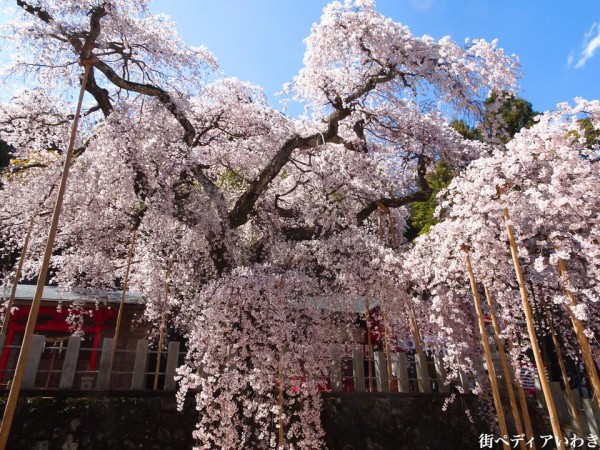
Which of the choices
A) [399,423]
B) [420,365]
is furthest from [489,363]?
[420,365]

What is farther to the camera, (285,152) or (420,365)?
(285,152)

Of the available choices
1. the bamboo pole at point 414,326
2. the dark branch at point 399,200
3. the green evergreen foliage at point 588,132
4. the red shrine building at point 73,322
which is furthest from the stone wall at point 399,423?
the red shrine building at point 73,322

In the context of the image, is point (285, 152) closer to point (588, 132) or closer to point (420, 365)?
point (588, 132)

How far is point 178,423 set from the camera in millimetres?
6004

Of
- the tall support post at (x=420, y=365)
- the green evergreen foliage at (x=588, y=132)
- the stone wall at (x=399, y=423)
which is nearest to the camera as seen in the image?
the green evergreen foliage at (x=588, y=132)

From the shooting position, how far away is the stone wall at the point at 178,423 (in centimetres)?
554

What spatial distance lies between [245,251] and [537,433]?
674 centimetres

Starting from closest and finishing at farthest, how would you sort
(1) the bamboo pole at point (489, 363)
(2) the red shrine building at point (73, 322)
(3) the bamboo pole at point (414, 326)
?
(1) the bamboo pole at point (489, 363), (3) the bamboo pole at point (414, 326), (2) the red shrine building at point (73, 322)

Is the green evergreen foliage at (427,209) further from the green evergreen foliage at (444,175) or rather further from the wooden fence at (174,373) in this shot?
the wooden fence at (174,373)

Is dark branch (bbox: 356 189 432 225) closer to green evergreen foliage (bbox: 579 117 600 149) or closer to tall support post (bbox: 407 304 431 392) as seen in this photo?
tall support post (bbox: 407 304 431 392)

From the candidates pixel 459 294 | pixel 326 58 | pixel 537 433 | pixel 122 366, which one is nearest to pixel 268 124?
pixel 326 58

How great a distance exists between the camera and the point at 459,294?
6.25 meters

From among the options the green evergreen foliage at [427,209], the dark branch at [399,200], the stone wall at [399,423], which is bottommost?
the stone wall at [399,423]

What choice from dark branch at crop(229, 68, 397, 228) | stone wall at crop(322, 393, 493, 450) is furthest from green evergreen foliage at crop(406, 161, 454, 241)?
stone wall at crop(322, 393, 493, 450)
